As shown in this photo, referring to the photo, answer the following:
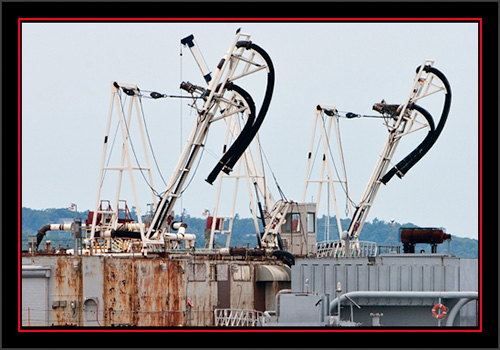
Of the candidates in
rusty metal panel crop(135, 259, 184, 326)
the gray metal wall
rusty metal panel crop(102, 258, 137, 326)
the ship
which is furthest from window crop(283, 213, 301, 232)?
the gray metal wall

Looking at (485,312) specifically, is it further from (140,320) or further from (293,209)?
(293,209)

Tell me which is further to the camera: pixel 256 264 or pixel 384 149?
pixel 384 149

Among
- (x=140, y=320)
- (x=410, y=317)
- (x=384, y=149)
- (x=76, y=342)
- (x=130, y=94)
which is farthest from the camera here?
(x=384, y=149)

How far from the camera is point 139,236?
68.1 meters

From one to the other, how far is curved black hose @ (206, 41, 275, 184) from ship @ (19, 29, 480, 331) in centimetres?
9

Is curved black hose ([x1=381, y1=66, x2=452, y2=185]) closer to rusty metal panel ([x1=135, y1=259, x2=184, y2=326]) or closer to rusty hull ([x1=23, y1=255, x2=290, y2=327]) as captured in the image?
rusty hull ([x1=23, y1=255, x2=290, y2=327])

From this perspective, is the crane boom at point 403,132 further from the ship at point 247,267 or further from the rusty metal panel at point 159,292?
the rusty metal panel at point 159,292

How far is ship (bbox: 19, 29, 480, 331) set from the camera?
151 feet

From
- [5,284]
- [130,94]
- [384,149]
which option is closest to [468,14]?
[5,284]

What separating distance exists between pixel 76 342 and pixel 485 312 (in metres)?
13.1

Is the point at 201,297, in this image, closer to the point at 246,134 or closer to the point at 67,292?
the point at 67,292

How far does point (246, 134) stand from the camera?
66.3 meters

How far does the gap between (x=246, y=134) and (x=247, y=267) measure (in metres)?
9.52

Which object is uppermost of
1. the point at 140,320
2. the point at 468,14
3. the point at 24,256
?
the point at 468,14
